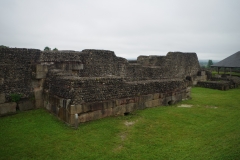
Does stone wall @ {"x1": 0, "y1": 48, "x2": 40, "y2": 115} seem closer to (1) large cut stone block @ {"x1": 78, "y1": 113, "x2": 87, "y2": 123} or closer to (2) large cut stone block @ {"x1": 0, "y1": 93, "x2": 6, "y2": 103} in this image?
(2) large cut stone block @ {"x1": 0, "y1": 93, "x2": 6, "y2": 103}

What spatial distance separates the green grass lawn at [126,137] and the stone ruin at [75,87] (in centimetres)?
63

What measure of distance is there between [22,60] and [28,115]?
3014 millimetres

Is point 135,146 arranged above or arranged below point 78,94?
below

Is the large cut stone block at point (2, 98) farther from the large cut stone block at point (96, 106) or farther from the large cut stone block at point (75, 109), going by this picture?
the large cut stone block at point (96, 106)

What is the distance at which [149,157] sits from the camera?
5.52 m

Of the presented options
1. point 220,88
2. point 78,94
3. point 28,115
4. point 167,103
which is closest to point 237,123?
point 167,103

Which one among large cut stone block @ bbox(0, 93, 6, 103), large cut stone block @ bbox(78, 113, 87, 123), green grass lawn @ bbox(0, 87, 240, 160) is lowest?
green grass lawn @ bbox(0, 87, 240, 160)

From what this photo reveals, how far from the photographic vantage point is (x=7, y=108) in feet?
30.5

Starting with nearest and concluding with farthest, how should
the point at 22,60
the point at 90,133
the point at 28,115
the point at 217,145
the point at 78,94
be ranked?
the point at 217,145, the point at 90,133, the point at 78,94, the point at 28,115, the point at 22,60

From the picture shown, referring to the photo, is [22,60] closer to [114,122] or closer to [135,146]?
[114,122]

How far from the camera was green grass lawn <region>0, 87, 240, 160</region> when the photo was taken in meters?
5.65

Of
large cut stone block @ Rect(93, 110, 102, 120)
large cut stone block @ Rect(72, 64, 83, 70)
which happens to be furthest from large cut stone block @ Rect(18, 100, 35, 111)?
large cut stone block @ Rect(93, 110, 102, 120)

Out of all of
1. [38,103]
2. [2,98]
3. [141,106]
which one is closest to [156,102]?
[141,106]

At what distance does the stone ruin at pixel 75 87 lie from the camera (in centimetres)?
807
